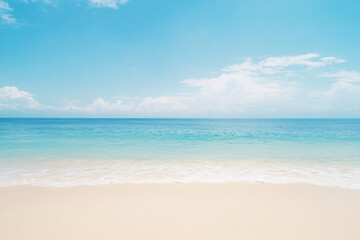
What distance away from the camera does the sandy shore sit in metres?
3.59

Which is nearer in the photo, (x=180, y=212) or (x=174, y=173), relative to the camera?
(x=180, y=212)

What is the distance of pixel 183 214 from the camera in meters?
4.29

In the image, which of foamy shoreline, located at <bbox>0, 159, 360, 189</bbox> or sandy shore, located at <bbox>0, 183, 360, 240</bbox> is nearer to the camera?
sandy shore, located at <bbox>0, 183, 360, 240</bbox>

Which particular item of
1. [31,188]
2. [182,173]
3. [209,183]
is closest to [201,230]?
[209,183]

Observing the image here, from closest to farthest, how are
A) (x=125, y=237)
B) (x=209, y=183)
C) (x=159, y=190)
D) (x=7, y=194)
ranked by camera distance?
(x=125, y=237) → (x=7, y=194) → (x=159, y=190) → (x=209, y=183)

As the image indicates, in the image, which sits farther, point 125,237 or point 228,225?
point 228,225

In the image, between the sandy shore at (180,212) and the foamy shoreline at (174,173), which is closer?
the sandy shore at (180,212)

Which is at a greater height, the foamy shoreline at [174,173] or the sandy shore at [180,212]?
the sandy shore at [180,212]

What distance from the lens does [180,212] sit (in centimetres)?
439

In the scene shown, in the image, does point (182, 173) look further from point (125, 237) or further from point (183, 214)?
point (125, 237)

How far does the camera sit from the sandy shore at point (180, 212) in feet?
11.8

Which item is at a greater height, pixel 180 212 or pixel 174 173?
pixel 180 212

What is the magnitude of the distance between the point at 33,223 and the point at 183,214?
3346mm

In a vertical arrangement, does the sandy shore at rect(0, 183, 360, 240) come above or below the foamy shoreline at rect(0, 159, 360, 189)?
above
